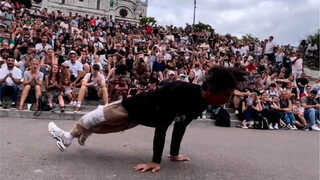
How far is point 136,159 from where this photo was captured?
4.78m

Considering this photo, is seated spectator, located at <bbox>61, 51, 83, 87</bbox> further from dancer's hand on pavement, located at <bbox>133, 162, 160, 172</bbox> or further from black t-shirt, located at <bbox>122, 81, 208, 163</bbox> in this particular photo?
dancer's hand on pavement, located at <bbox>133, 162, 160, 172</bbox>

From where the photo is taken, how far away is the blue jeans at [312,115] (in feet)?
36.1

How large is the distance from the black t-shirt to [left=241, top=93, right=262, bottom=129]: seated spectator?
6.11 m

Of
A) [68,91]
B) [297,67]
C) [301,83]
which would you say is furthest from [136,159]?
[297,67]


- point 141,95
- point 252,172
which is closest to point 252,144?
point 252,172

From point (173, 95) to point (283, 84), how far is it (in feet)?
34.2

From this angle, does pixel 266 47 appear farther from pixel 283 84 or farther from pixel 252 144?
pixel 252 144

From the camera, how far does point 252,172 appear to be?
444 cm

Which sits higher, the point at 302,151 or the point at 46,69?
the point at 46,69

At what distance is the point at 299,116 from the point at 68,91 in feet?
23.9

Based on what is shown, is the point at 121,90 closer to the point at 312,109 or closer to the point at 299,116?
the point at 299,116

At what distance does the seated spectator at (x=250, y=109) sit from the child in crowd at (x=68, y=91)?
5.02 meters

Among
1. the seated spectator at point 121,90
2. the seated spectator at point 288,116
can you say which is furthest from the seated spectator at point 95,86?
the seated spectator at point 288,116

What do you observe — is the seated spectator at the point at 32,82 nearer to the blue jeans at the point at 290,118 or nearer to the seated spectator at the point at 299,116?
the blue jeans at the point at 290,118
